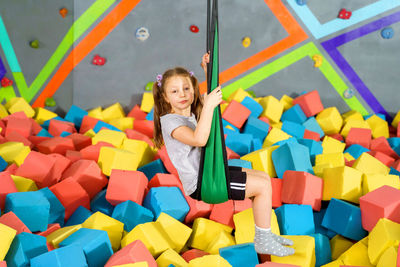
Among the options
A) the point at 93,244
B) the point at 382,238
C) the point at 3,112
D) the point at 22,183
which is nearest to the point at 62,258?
the point at 93,244

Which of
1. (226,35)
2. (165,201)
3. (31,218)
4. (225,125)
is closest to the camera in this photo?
(31,218)

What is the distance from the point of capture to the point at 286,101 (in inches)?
125

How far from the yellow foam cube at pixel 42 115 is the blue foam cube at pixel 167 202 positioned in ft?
4.33

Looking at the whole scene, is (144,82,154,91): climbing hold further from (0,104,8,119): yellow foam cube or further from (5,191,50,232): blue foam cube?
(5,191,50,232): blue foam cube

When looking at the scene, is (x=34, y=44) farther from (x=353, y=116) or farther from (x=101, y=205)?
(x=353, y=116)

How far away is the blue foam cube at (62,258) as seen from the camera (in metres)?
1.40

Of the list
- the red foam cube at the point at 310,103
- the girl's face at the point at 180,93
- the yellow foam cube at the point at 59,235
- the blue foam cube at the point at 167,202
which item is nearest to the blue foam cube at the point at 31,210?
the yellow foam cube at the point at 59,235

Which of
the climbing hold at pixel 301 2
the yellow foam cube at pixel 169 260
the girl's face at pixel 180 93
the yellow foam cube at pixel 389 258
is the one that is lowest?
the yellow foam cube at pixel 169 260

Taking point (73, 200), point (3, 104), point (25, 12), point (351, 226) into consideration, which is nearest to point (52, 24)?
point (25, 12)

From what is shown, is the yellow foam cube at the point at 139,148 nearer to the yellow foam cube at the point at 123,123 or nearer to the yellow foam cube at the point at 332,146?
the yellow foam cube at the point at 123,123

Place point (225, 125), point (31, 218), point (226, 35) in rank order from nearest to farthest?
point (31, 218) → point (225, 125) → point (226, 35)

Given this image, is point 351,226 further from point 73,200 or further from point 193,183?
point 73,200

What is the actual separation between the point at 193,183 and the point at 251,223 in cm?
35

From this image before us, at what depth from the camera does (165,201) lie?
6.18 ft
